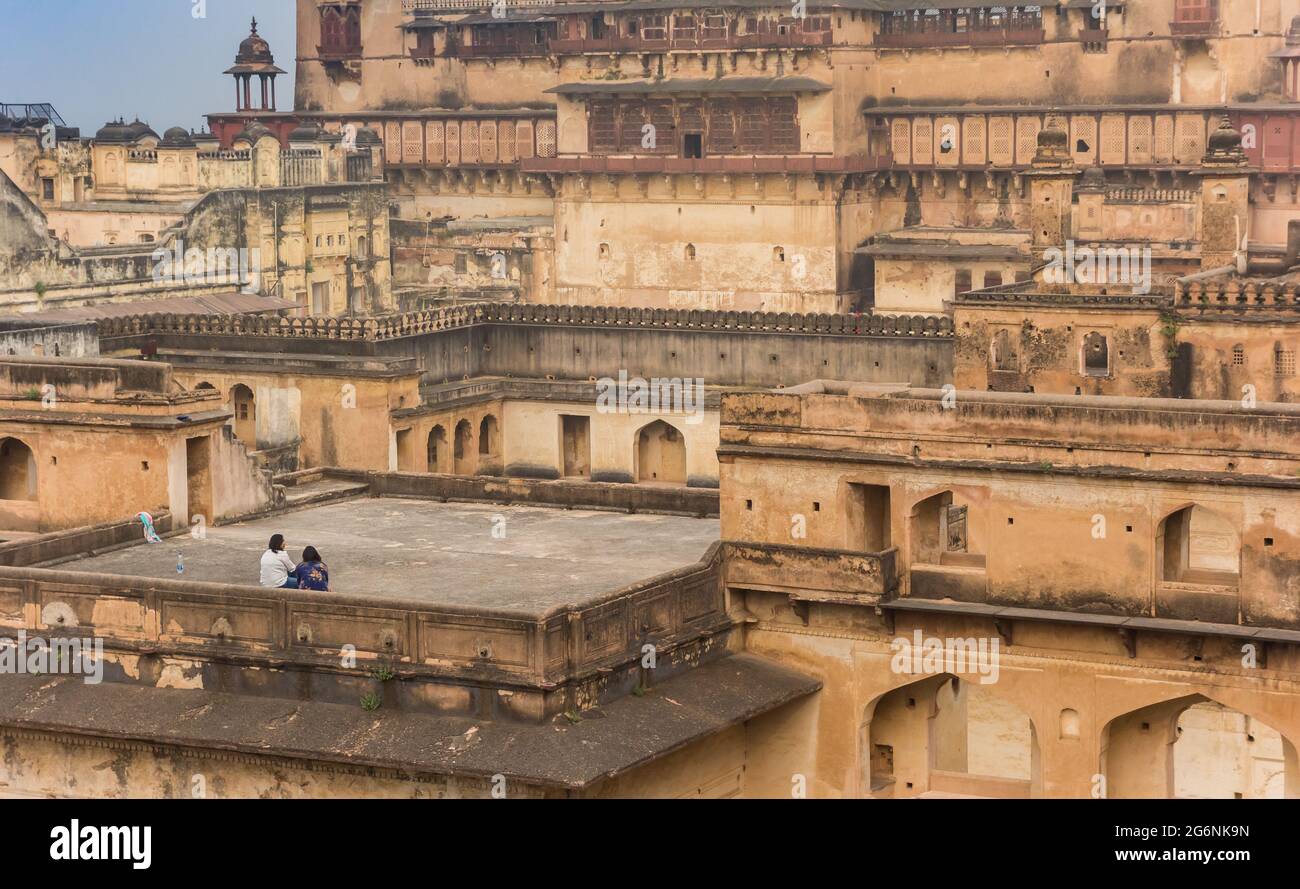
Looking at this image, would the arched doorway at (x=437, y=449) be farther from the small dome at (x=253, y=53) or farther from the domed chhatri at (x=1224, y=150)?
the small dome at (x=253, y=53)

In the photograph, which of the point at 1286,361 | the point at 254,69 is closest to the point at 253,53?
the point at 254,69

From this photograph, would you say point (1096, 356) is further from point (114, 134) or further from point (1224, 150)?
point (114, 134)

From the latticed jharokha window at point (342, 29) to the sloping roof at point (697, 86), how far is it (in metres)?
10.6

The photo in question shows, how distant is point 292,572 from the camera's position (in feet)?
88.0

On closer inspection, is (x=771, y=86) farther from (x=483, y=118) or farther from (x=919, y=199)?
(x=483, y=118)

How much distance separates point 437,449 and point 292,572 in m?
17.6

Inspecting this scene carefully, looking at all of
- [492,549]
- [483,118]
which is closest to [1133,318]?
[492,549]

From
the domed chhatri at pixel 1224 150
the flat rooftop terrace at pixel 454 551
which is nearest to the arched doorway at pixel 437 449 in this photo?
the flat rooftop terrace at pixel 454 551

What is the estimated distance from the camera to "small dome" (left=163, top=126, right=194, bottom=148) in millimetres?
59469

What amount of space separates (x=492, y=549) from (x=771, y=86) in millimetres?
33824

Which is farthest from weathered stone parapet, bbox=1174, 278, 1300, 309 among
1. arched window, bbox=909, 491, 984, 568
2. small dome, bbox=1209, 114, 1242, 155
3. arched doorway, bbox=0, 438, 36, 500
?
arched doorway, bbox=0, 438, 36, 500

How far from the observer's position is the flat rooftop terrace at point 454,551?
27.3 m

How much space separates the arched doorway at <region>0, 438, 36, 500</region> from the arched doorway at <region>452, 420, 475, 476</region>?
1305cm

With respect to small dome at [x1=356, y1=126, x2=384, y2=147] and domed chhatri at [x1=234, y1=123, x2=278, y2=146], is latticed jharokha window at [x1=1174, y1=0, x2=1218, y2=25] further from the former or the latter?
domed chhatri at [x1=234, y1=123, x2=278, y2=146]
